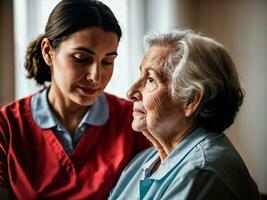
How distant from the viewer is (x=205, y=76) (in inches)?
50.3

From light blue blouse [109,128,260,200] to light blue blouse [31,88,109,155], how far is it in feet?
1.37

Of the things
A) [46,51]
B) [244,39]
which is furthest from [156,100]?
[244,39]

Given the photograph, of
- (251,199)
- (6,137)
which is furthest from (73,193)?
(251,199)

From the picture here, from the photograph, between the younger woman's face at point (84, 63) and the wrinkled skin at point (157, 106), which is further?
the younger woman's face at point (84, 63)

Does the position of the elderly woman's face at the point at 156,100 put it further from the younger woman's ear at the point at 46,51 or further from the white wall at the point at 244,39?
the white wall at the point at 244,39

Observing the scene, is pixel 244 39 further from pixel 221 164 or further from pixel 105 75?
pixel 221 164

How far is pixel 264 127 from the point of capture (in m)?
2.30

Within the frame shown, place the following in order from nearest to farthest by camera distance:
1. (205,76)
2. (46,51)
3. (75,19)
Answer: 1. (205,76)
2. (75,19)
3. (46,51)

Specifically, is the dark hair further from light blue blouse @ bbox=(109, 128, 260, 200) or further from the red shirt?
light blue blouse @ bbox=(109, 128, 260, 200)

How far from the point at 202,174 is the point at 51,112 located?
0.84 metres

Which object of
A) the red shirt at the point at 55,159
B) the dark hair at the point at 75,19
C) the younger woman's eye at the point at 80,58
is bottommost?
the red shirt at the point at 55,159

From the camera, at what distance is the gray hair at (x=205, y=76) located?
128 cm

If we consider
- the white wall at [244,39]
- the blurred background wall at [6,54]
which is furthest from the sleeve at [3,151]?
the white wall at [244,39]

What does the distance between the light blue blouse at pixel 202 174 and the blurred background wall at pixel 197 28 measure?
1.03 metres
